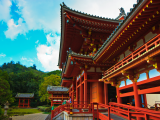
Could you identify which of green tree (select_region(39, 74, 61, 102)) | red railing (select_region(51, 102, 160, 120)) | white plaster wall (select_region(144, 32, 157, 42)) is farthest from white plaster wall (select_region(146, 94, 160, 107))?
green tree (select_region(39, 74, 61, 102))

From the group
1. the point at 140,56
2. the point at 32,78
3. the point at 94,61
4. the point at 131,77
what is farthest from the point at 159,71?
the point at 32,78

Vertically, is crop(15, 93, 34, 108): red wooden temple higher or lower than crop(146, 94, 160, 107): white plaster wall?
lower

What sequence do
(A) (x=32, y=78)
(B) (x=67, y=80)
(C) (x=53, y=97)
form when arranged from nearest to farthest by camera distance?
(B) (x=67, y=80) < (C) (x=53, y=97) < (A) (x=32, y=78)

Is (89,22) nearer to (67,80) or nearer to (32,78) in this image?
(67,80)

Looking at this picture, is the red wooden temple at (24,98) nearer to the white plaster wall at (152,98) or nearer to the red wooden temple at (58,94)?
the red wooden temple at (58,94)

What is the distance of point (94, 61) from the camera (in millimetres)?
12406

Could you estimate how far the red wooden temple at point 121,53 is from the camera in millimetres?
6340

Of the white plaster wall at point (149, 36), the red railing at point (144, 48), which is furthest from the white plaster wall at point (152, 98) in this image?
the white plaster wall at point (149, 36)

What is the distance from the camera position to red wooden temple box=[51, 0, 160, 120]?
634cm

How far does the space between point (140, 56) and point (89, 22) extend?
8780 millimetres

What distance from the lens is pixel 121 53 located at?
10.5 metres

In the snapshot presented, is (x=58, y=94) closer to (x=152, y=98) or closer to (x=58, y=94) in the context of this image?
(x=58, y=94)

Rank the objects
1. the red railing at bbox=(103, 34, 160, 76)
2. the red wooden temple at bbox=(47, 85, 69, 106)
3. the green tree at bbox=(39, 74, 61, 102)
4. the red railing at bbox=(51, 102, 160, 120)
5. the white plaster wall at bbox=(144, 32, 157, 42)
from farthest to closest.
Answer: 1. the green tree at bbox=(39, 74, 61, 102)
2. the red wooden temple at bbox=(47, 85, 69, 106)
3. the white plaster wall at bbox=(144, 32, 157, 42)
4. the red railing at bbox=(103, 34, 160, 76)
5. the red railing at bbox=(51, 102, 160, 120)

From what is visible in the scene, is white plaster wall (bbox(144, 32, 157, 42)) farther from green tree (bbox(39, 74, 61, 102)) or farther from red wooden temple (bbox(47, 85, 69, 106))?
green tree (bbox(39, 74, 61, 102))
